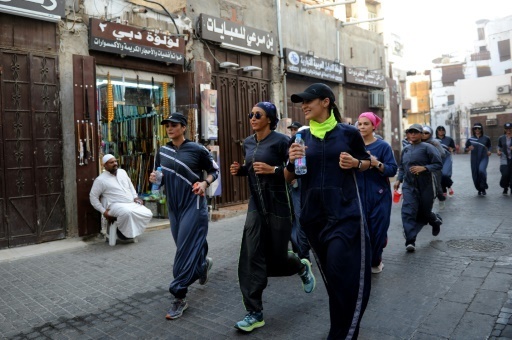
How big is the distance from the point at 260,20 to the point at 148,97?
430 centimetres

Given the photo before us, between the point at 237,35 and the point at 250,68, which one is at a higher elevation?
the point at 237,35

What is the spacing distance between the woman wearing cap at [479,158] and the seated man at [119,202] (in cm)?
868

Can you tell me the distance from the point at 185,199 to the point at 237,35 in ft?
25.6

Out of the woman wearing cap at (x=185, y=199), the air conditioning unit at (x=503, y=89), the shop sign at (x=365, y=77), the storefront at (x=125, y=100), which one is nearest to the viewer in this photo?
the woman wearing cap at (x=185, y=199)

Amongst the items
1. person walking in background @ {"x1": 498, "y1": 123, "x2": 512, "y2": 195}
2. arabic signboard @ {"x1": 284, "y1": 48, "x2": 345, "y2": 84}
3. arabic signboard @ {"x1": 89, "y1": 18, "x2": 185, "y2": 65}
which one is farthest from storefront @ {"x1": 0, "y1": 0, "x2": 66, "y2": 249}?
person walking in background @ {"x1": 498, "y1": 123, "x2": 512, "y2": 195}

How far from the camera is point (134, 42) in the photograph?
877 cm

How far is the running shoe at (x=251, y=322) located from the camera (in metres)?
3.65

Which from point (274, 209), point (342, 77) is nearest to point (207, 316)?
point (274, 209)

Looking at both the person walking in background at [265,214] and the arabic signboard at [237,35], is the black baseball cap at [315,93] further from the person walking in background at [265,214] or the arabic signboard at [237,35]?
the arabic signboard at [237,35]

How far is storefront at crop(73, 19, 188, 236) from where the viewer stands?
793 centimetres

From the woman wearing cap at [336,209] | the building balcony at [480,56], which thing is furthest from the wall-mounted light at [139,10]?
the building balcony at [480,56]

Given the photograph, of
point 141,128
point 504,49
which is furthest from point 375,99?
point 504,49

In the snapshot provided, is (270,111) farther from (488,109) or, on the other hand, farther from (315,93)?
(488,109)

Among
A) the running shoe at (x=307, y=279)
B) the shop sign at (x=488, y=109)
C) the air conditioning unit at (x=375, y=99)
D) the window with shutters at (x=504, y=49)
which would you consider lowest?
the running shoe at (x=307, y=279)
